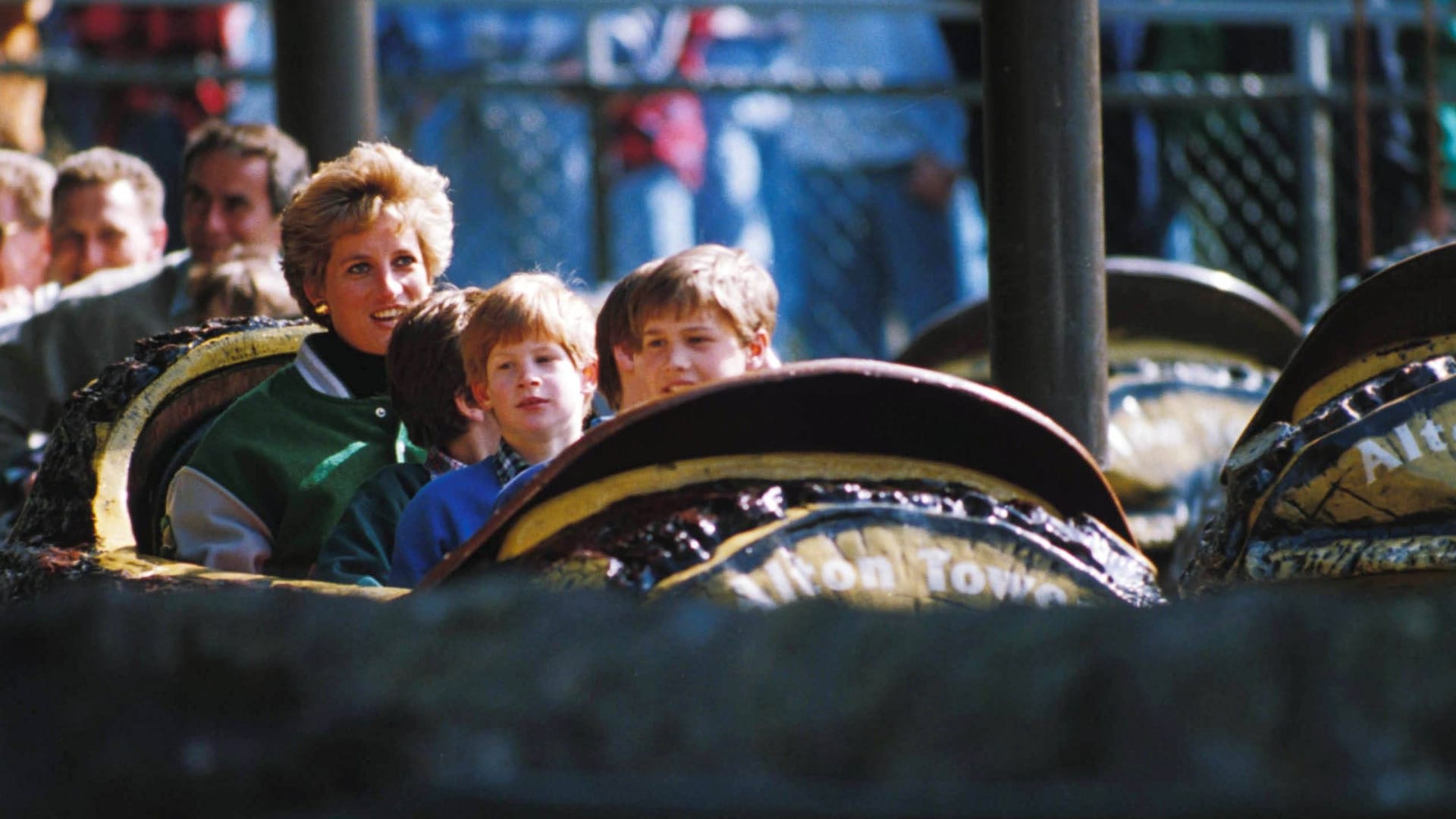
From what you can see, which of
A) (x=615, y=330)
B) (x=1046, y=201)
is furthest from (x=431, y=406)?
(x=1046, y=201)

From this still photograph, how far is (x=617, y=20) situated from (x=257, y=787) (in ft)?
19.5

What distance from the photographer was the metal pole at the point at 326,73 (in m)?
3.29

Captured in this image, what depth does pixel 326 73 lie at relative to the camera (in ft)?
11.0

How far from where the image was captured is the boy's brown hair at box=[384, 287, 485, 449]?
109 inches

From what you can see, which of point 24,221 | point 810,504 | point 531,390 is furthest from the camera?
point 24,221

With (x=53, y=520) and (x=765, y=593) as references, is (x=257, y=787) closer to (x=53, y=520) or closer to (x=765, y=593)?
(x=765, y=593)

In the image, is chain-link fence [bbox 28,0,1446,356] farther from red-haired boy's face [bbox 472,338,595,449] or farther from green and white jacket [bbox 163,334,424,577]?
red-haired boy's face [bbox 472,338,595,449]

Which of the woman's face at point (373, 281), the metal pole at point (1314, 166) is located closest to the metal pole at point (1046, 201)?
the woman's face at point (373, 281)

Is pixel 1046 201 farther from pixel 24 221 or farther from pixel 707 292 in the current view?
pixel 24 221

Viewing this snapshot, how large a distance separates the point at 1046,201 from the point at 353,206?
126 centimetres

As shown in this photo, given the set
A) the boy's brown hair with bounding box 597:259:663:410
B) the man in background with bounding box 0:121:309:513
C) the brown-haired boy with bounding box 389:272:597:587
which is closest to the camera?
the brown-haired boy with bounding box 389:272:597:587

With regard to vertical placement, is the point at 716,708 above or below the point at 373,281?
below

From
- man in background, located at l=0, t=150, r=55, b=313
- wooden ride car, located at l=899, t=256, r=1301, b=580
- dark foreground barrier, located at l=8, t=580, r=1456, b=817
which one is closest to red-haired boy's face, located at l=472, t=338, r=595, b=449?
wooden ride car, located at l=899, t=256, r=1301, b=580

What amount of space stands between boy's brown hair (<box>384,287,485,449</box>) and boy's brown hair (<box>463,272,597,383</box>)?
0.29ft
